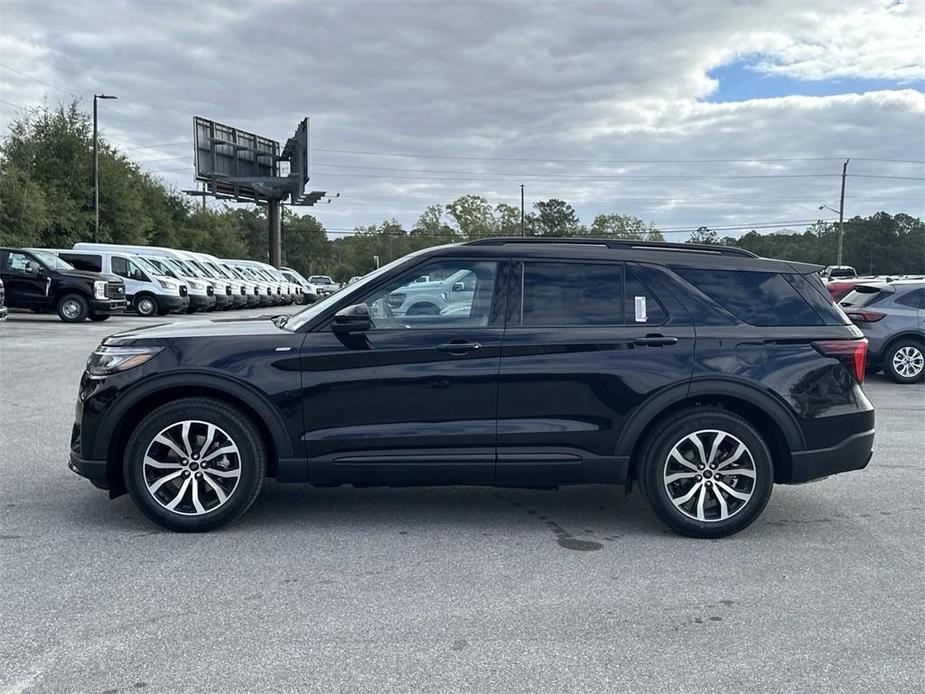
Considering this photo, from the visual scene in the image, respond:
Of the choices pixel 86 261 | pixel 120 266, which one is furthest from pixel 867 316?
pixel 86 261

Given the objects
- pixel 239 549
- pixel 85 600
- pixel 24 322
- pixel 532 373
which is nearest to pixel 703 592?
pixel 532 373

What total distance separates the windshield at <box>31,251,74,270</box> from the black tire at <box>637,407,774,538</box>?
19431 millimetres

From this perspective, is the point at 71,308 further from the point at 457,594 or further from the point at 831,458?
the point at 831,458

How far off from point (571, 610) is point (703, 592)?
29.0 inches

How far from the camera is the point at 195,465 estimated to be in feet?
15.2

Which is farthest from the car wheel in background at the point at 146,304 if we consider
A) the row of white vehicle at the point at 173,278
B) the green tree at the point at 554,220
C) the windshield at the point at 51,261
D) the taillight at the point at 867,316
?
the green tree at the point at 554,220

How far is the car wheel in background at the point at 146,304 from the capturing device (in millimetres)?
23625

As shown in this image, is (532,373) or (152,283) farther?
(152,283)

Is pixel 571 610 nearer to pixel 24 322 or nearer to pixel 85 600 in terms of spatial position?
pixel 85 600

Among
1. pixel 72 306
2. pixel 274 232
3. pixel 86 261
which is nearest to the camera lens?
pixel 72 306

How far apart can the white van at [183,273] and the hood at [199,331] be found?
20.8 metres

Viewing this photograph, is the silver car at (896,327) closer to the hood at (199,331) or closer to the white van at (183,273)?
the hood at (199,331)

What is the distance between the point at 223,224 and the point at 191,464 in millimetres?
62795

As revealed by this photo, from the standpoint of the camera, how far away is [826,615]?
3.75 m
